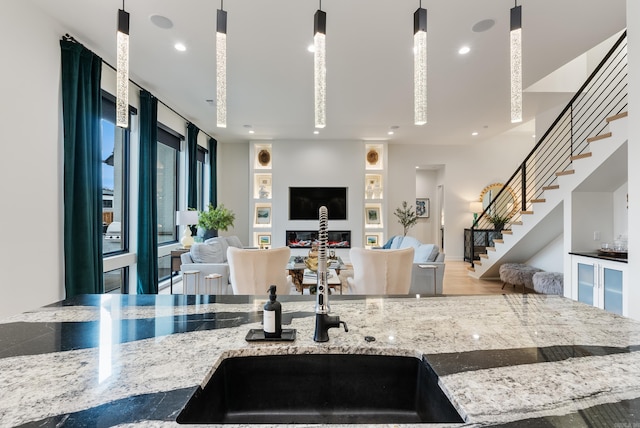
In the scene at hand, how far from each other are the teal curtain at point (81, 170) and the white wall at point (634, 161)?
4.69 m

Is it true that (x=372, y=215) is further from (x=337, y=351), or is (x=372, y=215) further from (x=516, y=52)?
(x=337, y=351)

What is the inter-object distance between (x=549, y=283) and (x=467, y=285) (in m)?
1.35

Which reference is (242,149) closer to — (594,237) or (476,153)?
(476,153)

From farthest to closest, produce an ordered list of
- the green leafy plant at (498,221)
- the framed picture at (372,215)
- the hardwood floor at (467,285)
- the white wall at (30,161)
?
the framed picture at (372,215), the green leafy plant at (498,221), the hardwood floor at (467,285), the white wall at (30,161)

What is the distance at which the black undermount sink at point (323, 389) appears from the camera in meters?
0.96

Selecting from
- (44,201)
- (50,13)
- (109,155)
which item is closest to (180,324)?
(44,201)

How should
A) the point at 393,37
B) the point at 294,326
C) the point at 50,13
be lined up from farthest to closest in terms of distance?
the point at 393,37
the point at 50,13
the point at 294,326

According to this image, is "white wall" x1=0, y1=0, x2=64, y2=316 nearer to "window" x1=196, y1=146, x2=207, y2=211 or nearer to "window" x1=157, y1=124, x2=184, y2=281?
"window" x1=157, y1=124, x2=184, y2=281

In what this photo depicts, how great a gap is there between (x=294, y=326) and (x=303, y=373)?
0.19 m

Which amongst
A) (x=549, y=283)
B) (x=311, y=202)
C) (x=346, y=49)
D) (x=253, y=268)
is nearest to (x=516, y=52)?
(x=346, y=49)

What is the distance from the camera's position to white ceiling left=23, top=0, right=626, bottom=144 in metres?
2.57

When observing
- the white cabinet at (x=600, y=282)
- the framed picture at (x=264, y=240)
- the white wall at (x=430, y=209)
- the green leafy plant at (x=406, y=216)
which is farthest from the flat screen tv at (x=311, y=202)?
the white cabinet at (x=600, y=282)

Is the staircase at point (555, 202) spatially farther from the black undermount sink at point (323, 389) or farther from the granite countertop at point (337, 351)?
the black undermount sink at point (323, 389)

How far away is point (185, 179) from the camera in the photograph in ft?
19.4
